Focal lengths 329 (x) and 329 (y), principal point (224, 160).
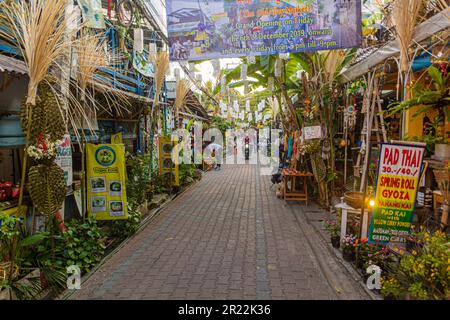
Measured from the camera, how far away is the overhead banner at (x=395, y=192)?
14.2ft

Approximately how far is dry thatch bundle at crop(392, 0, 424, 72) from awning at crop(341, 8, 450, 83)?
0.37ft

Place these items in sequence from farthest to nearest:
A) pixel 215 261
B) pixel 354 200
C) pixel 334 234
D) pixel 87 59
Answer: pixel 334 234, pixel 354 200, pixel 215 261, pixel 87 59

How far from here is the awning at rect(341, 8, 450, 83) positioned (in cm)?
390

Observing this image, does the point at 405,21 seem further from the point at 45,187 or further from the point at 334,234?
the point at 45,187

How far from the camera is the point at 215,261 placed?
5434 millimetres

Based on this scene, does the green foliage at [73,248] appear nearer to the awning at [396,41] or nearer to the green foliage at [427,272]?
the green foliage at [427,272]

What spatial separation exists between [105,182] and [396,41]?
5.37m

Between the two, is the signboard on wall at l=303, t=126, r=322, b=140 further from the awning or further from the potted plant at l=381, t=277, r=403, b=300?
the potted plant at l=381, t=277, r=403, b=300

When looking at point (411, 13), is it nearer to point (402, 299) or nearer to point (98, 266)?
point (402, 299)

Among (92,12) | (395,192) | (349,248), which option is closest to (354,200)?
(349,248)

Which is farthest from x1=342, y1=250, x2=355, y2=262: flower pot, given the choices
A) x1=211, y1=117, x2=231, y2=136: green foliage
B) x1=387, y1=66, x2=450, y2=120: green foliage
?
x1=211, y1=117, x2=231, y2=136: green foliage

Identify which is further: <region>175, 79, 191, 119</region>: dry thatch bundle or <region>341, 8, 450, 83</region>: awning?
<region>175, 79, 191, 119</region>: dry thatch bundle

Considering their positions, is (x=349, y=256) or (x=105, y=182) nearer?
(x=349, y=256)

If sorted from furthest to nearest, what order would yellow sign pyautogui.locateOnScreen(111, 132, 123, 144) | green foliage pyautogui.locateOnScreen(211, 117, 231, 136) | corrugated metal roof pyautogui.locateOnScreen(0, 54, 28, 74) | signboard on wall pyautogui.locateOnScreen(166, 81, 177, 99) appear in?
green foliage pyautogui.locateOnScreen(211, 117, 231, 136)
signboard on wall pyautogui.locateOnScreen(166, 81, 177, 99)
yellow sign pyautogui.locateOnScreen(111, 132, 123, 144)
corrugated metal roof pyautogui.locateOnScreen(0, 54, 28, 74)
